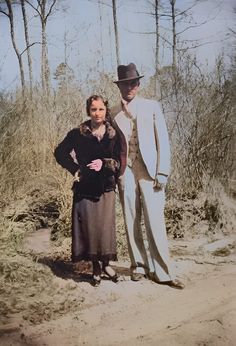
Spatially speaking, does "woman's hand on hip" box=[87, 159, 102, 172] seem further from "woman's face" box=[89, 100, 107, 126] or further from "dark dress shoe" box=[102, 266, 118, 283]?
"dark dress shoe" box=[102, 266, 118, 283]

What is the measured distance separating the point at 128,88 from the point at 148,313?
122 cm

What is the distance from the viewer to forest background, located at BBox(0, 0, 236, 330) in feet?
9.12

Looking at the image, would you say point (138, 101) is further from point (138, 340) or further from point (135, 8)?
point (138, 340)

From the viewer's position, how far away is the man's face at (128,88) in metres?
2.75

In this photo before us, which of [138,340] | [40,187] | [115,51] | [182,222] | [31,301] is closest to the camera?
[138,340]

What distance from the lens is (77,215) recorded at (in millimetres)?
2766

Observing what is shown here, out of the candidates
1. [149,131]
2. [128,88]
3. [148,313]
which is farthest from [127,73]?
[148,313]

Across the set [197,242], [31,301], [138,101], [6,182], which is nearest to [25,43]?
[138,101]

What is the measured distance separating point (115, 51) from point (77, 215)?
0.95 metres

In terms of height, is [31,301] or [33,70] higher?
[33,70]

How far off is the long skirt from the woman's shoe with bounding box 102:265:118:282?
75 millimetres

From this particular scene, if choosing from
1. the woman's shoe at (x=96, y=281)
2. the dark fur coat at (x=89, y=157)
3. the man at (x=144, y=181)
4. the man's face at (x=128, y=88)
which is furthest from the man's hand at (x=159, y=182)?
the woman's shoe at (x=96, y=281)

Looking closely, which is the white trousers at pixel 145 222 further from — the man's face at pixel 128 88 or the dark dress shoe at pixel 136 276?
the man's face at pixel 128 88

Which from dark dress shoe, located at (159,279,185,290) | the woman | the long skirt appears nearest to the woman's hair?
the woman
